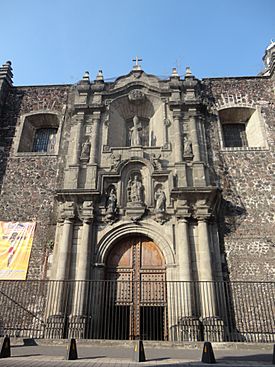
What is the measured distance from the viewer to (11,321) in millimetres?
9617

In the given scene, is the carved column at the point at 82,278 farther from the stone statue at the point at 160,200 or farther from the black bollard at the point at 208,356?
the black bollard at the point at 208,356

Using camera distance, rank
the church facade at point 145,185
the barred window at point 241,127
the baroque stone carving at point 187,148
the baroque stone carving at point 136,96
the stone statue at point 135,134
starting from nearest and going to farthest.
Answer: the church facade at point 145,185, the baroque stone carving at point 187,148, the stone statue at point 135,134, the barred window at point 241,127, the baroque stone carving at point 136,96

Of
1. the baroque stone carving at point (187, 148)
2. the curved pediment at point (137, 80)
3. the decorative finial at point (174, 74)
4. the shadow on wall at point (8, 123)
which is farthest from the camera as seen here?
the decorative finial at point (174, 74)

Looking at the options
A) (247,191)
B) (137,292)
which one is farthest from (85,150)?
(247,191)

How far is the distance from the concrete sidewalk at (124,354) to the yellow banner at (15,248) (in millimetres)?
3297

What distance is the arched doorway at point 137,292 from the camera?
368 inches

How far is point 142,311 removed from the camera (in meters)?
9.38

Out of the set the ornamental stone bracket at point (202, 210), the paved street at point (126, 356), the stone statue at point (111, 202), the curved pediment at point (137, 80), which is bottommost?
the paved street at point (126, 356)

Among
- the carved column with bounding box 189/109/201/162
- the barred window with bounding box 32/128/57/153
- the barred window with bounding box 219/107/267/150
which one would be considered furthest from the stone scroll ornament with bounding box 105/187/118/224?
the barred window with bounding box 219/107/267/150

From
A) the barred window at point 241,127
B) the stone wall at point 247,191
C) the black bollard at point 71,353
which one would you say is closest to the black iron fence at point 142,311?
the stone wall at point 247,191

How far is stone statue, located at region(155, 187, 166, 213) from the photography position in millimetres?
10570

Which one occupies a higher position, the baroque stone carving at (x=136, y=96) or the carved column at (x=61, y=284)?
the baroque stone carving at (x=136, y=96)

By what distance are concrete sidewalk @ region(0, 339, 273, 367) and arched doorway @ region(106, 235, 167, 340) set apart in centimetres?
198

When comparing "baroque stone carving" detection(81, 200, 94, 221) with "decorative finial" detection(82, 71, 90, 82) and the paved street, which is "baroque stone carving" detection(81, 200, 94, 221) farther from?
"decorative finial" detection(82, 71, 90, 82)
